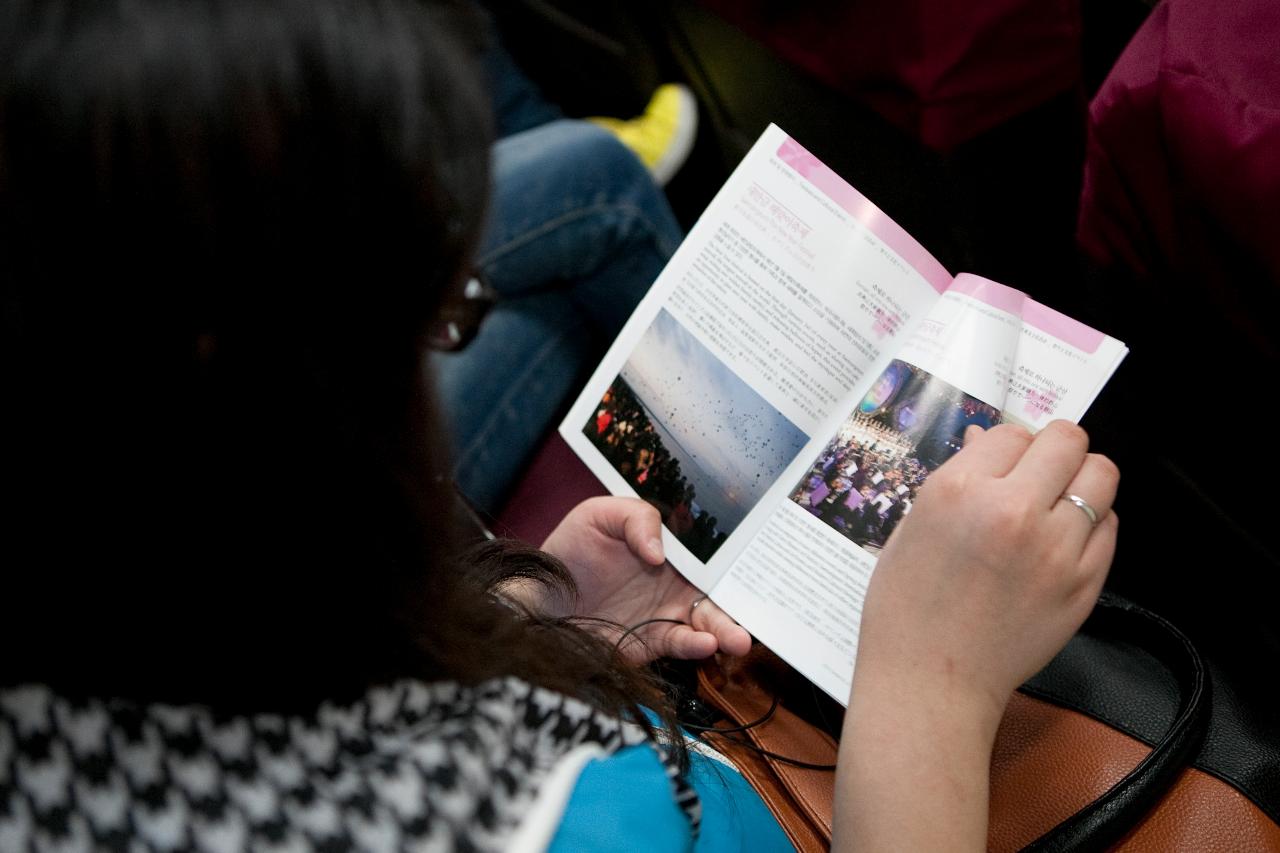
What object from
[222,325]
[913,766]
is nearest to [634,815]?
[913,766]

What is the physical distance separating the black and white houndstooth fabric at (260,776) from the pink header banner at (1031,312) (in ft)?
1.39

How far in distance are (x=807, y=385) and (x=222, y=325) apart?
18.2 inches

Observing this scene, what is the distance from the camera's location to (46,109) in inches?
10.5

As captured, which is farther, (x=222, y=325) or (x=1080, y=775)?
(x=1080, y=775)

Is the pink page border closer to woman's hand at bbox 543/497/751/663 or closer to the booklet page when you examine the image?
the booklet page

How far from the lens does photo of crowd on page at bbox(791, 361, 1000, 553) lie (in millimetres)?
630

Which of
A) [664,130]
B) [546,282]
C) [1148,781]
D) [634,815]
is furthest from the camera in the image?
[664,130]

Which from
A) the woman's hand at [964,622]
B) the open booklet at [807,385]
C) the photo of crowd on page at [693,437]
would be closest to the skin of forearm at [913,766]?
the woman's hand at [964,622]

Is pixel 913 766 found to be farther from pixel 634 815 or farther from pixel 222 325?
pixel 222 325

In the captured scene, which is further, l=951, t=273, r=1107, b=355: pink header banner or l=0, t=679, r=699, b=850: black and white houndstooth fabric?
l=951, t=273, r=1107, b=355: pink header banner

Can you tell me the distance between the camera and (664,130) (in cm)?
131

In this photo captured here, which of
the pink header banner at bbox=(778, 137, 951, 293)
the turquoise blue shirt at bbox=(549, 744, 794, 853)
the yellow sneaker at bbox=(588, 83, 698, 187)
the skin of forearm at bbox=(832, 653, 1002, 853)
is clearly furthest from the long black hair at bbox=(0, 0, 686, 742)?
the yellow sneaker at bbox=(588, 83, 698, 187)

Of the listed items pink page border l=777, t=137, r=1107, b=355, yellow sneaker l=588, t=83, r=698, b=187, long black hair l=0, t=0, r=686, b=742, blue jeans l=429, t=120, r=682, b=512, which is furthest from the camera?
yellow sneaker l=588, t=83, r=698, b=187

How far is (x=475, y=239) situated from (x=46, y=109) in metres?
0.13
